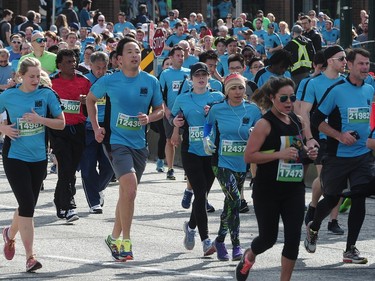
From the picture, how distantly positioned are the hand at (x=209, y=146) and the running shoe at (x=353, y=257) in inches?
57.8

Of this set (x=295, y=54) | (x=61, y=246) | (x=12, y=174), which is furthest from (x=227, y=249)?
(x=295, y=54)

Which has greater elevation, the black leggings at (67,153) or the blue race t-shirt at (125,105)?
the blue race t-shirt at (125,105)

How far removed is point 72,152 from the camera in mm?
14555

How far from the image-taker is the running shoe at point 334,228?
43.7 feet

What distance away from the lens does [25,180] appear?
10.9 m

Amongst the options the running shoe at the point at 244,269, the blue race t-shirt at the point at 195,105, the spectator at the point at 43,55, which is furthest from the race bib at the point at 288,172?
the spectator at the point at 43,55

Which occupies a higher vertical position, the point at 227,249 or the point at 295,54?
the point at 295,54

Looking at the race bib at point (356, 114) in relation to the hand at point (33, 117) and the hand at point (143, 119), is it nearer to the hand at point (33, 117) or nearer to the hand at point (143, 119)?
the hand at point (143, 119)

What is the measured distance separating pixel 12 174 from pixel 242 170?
203 cm

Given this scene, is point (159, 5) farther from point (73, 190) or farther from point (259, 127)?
point (259, 127)

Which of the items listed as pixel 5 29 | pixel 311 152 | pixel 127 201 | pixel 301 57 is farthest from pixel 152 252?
pixel 5 29

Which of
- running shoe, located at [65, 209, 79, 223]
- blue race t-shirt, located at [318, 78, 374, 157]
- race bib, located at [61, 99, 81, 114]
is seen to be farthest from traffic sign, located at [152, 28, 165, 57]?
blue race t-shirt, located at [318, 78, 374, 157]

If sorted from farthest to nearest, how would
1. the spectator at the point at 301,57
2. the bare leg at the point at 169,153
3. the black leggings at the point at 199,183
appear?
the spectator at the point at 301,57 < the bare leg at the point at 169,153 < the black leggings at the point at 199,183

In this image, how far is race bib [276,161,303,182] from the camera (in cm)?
972
